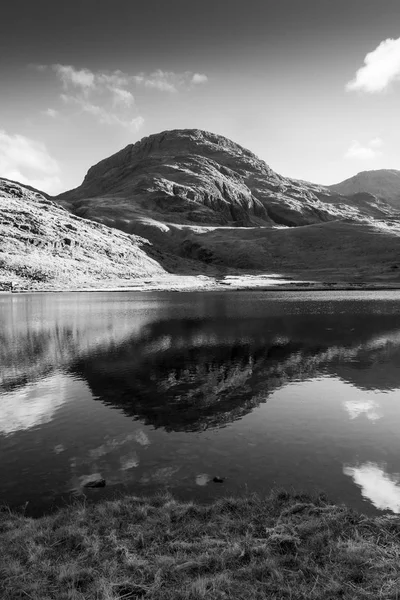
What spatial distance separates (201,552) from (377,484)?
29.1 ft

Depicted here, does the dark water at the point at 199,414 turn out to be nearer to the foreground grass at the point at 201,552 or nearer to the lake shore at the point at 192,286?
the foreground grass at the point at 201,552

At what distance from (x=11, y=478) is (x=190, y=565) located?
10.4m

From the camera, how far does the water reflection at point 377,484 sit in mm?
14835

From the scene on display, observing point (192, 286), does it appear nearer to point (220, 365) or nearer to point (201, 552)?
point (220, 365)

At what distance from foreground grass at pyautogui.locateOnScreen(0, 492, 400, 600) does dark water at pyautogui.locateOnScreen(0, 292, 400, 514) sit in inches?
67.4

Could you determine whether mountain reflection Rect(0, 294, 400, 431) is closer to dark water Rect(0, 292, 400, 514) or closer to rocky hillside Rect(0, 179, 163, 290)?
dark water Rect(0, 292, 400, 514)

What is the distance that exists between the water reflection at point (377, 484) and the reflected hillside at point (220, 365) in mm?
8475

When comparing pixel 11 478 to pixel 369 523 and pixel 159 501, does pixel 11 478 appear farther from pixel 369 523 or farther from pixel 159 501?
pixel 369 523

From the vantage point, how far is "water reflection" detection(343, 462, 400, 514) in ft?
48.7

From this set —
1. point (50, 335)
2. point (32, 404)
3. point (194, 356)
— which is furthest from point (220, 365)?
point (50, 335)

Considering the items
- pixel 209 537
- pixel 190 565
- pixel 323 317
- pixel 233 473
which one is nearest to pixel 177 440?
pixel 233 473

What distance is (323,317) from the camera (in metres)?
74.9

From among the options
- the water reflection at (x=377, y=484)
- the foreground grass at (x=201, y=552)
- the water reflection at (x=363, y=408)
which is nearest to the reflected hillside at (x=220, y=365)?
the water reflection at (x=363, y=408)

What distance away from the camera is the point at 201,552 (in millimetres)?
11336
